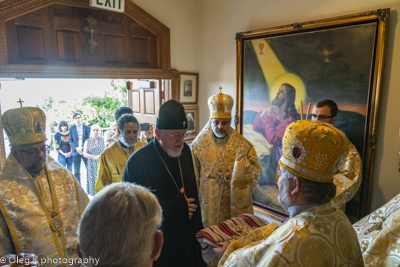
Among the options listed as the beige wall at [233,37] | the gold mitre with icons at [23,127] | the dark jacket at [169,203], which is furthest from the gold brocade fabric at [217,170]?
the gold mitre with icons at [23,127]

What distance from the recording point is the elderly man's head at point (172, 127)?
87.4 inches

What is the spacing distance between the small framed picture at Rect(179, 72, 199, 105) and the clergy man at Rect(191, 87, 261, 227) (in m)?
1.57

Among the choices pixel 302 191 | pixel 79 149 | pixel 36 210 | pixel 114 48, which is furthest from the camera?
pixel 79 149

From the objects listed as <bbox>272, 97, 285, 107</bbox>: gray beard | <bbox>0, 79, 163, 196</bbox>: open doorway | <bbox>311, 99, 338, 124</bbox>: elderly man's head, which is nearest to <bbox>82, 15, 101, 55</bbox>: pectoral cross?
<bbox>272, 97, 285, 107</bbox>: gray beard

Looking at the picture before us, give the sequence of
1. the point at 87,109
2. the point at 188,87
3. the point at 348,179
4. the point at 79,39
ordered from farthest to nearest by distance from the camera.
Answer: the point at 87,109
the point at 188,87
the point at 79,39
the point at 348,179

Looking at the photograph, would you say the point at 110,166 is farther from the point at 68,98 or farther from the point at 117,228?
the point at 68,98

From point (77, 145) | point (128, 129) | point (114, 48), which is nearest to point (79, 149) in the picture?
point (77, 145)

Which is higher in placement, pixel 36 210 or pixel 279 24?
pixel 279 24

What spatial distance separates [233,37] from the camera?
175 inches

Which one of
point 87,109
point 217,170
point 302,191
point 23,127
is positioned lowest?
point 217,170

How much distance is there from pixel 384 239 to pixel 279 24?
306 centimetres

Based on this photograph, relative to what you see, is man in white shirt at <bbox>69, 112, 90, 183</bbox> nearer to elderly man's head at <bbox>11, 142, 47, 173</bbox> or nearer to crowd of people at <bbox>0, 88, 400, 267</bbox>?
crowd of people at <bbox>0, 88, 400, 267</bbox>

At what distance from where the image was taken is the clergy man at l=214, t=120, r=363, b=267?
3.99 feet

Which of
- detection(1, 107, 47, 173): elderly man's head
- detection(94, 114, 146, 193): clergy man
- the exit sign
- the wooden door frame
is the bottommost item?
detection(94, 114, 146, 193): clergy man
